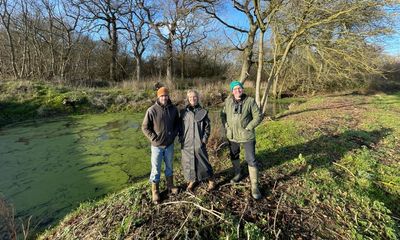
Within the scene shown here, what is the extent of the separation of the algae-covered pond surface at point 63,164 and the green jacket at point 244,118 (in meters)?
2.86

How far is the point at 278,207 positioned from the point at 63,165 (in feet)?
18.7

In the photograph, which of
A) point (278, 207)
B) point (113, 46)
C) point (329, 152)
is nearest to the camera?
point (278, 207)

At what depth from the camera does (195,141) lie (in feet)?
13.8

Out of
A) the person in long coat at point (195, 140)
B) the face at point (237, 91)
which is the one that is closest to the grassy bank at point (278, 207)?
the person in long coat at point (195, 140)

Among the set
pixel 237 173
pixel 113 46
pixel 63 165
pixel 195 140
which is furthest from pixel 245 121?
pixel 113 46

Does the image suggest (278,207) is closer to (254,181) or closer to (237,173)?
(254,181)

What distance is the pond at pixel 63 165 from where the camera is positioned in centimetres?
521

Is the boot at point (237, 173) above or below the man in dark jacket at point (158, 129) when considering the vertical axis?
below

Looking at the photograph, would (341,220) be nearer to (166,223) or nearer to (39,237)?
(166,223)

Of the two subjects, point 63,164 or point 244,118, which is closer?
point 244,118

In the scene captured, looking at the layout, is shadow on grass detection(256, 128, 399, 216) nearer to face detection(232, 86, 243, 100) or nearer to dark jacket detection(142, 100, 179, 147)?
face detection(232, 86, 243, 100)

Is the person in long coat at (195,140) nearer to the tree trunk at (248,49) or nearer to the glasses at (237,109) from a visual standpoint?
the glasses at (237,109)

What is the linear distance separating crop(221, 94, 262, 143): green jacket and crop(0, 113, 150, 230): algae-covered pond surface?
286 centimetres

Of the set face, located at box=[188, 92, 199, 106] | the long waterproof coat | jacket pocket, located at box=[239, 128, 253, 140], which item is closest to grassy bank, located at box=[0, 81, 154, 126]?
the long waterproof coat
